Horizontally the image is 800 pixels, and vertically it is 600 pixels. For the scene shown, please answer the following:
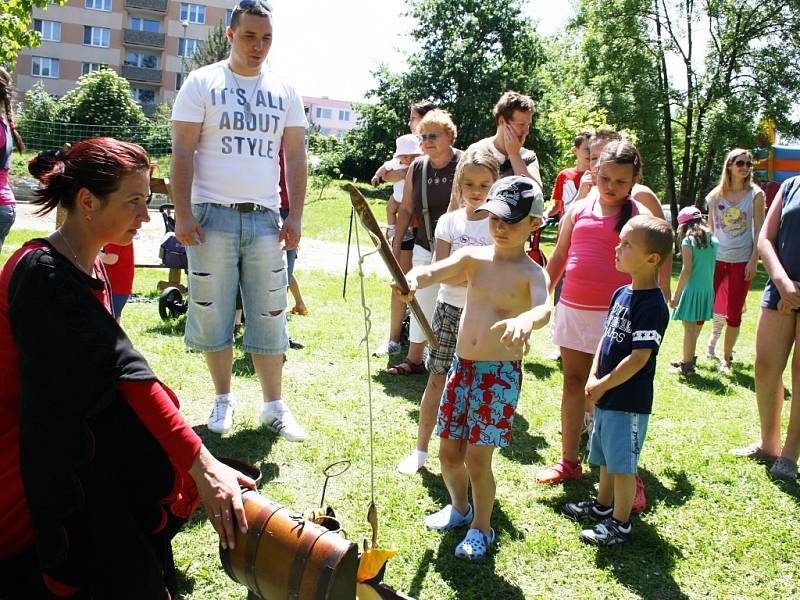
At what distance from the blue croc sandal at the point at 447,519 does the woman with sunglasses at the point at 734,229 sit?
4.48 meters

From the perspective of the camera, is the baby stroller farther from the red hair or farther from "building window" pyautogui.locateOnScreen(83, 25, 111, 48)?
"building window" pyautogui.locateOnScreen(83, 25, 111, 48)

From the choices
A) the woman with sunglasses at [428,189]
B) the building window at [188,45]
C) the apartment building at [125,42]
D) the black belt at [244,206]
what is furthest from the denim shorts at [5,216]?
the building window at [188,45]

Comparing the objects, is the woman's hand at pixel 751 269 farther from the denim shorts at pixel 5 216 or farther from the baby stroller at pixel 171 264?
the denim shorts at pixel 5 216

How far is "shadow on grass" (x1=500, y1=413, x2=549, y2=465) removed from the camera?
4.27 meters

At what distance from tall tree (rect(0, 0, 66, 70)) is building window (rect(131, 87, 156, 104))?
46.2 m

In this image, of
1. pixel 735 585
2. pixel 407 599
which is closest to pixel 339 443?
pixel 407 599

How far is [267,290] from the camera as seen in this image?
4.16 metres

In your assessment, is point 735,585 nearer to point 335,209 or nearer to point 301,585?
point 301,585

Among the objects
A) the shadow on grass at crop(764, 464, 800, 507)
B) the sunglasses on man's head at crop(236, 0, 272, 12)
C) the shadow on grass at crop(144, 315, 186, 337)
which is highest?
the sunglasses on man's head at crop(236, 0, 272, 12)

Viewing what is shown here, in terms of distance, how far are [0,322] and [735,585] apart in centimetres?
311

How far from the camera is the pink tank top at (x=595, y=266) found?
3.89 m

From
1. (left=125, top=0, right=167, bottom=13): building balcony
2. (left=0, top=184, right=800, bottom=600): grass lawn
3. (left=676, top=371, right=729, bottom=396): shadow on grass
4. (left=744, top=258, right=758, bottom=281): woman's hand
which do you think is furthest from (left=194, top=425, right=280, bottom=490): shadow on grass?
(left=125, top=0, right=167, bottom=13): building balcony

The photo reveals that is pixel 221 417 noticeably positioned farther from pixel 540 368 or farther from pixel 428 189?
pixel 540 368

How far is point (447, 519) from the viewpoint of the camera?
334cm
